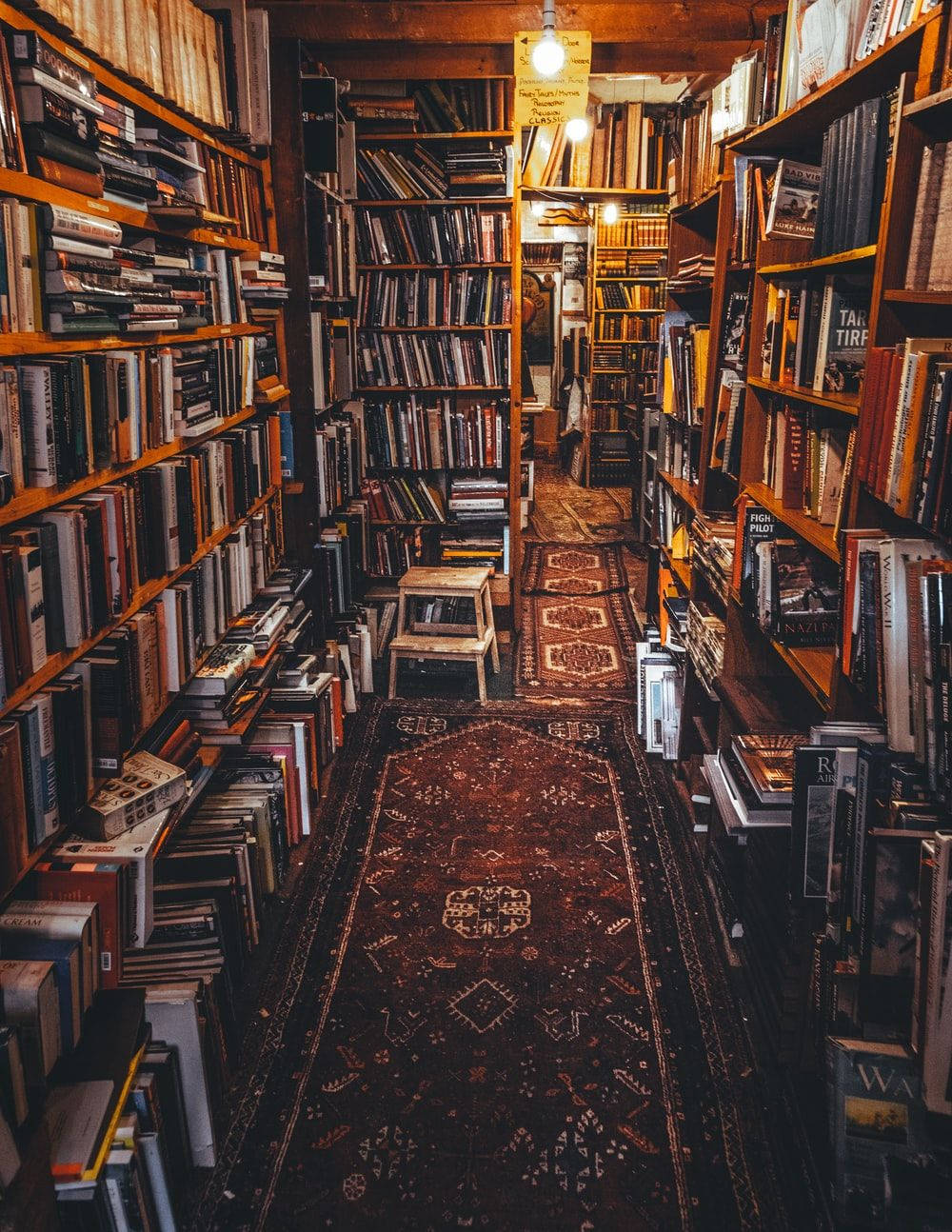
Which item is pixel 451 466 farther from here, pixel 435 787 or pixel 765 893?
pixel 765 893

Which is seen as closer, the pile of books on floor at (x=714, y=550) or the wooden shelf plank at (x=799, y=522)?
the wooden shelf plank at (x=799, y=522)

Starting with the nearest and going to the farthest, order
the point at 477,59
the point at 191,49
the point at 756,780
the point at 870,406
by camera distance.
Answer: the point at 870,406, the point at 756,780, the point at 191,49, the point at 477,59

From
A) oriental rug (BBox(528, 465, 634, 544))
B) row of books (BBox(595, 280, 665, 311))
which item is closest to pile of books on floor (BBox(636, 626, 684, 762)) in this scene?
oriental rug (BBox(528, 465, 634, 544))

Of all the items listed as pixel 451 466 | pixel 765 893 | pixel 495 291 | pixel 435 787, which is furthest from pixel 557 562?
pixel 765 893

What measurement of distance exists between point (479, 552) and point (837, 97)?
10.4 ft

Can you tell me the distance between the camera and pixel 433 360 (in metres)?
4.90

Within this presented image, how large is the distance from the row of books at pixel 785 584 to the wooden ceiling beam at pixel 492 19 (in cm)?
239

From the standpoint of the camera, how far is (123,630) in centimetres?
215

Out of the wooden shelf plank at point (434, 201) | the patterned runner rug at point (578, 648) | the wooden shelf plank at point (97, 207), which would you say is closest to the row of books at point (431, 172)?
the wooden shelf plank at point (434, 201)

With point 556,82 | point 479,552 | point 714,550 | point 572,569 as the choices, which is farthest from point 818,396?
point 572,569

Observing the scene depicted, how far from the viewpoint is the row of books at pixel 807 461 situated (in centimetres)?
216

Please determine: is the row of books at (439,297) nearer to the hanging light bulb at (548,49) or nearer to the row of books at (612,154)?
the hanging light bulb at (548,49)

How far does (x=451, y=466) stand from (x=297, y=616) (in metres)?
1.76

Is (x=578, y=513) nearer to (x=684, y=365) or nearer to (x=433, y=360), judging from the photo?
(x=433, y=360)
